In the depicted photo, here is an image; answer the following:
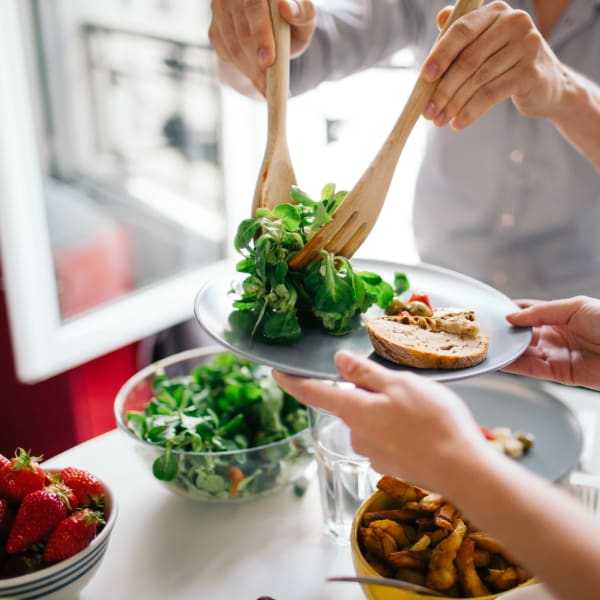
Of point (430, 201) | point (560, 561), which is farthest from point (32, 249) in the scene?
point (560, 561)

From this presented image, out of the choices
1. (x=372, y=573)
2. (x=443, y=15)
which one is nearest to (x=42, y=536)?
(x=372, y=573)

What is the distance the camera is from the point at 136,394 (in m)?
1.19

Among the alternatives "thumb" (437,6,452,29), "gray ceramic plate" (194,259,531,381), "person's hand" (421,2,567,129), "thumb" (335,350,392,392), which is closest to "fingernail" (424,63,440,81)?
"person's hand" (421,2,567,129)

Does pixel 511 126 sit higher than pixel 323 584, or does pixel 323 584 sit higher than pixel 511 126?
pixel 511 126

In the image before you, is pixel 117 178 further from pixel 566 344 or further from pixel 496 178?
pixel 566 344

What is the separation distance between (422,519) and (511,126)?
0.96 m

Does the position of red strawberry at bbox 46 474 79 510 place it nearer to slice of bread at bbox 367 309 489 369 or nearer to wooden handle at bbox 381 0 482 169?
slice of bread at bbox 367 309 489 369

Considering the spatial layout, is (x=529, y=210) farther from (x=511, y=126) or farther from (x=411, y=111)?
(x=411, y=111)

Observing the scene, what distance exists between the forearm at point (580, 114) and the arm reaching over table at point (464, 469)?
68 cm

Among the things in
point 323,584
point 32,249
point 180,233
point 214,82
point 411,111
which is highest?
point 411,111

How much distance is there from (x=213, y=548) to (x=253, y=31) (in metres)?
0.74

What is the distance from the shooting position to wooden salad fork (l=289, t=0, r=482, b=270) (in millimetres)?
931

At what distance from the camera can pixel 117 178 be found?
8.64ft

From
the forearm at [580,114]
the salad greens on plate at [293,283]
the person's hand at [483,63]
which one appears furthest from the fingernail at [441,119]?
the forearm at [580,114]
